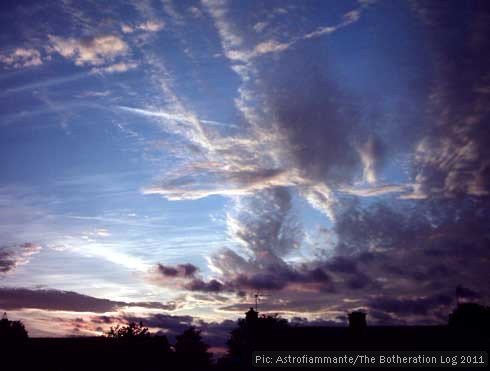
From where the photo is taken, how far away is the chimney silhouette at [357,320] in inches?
1118

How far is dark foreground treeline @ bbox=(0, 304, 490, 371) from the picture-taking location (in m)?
26.5

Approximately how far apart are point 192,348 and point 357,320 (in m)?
51.5

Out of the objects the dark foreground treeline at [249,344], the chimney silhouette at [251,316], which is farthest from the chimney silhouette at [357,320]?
the chimney silhouette at [251,316]

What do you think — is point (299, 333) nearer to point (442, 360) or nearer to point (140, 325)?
point (442, 360)

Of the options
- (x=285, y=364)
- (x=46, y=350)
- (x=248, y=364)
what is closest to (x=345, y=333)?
(x=285, y=364)

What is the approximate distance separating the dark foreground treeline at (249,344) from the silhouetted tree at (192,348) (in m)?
24.9

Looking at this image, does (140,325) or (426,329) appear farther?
(140,325)

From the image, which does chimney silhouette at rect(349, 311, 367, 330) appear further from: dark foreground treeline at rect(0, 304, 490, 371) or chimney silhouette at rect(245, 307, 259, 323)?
chimney silhouette at rect(245, 307, 259, 323)

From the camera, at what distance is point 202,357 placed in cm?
6975

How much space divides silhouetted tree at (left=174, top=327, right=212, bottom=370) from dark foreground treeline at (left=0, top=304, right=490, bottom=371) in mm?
24867

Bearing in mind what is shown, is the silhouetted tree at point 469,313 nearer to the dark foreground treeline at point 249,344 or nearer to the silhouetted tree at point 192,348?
the dark foreground treeline at point 249,344

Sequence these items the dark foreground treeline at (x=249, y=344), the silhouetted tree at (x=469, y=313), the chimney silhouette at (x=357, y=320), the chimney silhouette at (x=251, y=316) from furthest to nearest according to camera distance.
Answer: the silhouetted tree at (x=469, y=313) < the chimney silhouette at (x=251, y=316) < the chimney silhouette at (x=357, y=320) < the dark foreground treeline at (x=249, y=344)

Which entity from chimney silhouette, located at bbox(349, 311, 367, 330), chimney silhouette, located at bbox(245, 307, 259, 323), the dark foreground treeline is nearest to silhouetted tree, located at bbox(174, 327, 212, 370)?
the dark foreground treeline

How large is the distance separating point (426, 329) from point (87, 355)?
97.7ft
